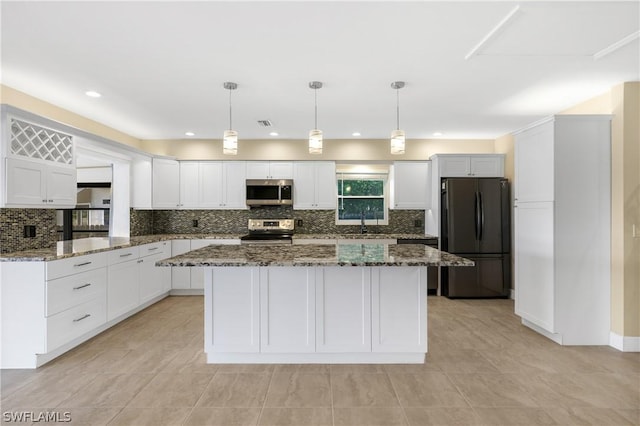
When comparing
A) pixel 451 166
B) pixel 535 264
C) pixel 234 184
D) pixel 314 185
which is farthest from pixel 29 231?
pixel 451 166

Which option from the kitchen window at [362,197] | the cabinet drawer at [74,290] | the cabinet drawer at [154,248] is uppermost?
the kitchen window at [362,197]

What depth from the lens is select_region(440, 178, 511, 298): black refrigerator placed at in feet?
16.6

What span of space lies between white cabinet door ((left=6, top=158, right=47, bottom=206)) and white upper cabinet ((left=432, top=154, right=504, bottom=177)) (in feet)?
16.2

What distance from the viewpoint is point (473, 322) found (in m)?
3.97

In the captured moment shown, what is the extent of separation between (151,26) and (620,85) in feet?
13.5

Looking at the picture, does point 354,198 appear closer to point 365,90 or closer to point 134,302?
point 365,90

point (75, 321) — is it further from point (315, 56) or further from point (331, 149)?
point (331, 149)

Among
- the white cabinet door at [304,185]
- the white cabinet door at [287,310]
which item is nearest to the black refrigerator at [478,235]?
the white cabinet door at [304,185]

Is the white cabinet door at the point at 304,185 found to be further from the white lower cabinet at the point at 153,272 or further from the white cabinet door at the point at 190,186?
the white lower cabinet at the point at 153,272

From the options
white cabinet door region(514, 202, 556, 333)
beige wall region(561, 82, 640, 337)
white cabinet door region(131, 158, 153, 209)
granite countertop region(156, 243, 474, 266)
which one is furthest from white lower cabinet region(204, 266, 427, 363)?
white cabinet door region(131, 158, 153, 209)

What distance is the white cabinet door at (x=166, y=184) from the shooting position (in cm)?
535

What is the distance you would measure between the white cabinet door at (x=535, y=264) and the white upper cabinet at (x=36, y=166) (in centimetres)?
487

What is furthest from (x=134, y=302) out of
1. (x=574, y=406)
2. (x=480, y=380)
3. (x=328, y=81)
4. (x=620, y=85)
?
(x=620, y=85)

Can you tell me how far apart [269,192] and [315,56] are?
3.11 m
